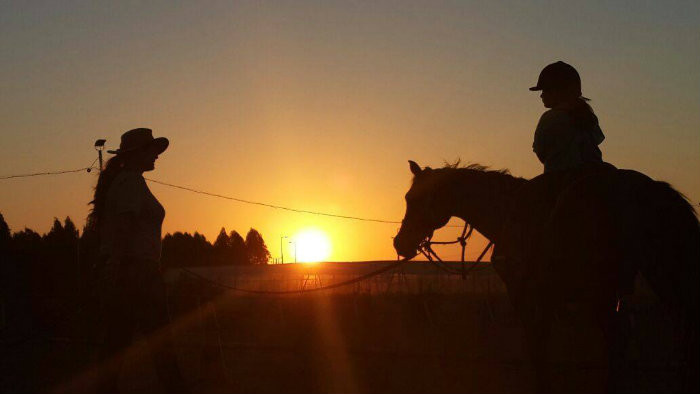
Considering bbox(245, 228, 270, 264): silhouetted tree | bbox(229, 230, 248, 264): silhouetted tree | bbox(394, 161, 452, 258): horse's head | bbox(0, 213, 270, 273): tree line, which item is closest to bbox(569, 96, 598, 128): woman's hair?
bbox(394, 161, 452, 258): horse's head

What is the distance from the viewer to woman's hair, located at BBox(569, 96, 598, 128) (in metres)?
7.02

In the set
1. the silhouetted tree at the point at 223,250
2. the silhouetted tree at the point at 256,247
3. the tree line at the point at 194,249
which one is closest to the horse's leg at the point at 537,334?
the tree line at the point at 194,249

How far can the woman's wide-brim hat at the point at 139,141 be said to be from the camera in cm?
779

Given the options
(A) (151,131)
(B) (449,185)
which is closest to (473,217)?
(B) (449,185)

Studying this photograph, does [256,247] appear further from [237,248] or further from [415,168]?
[415,168]

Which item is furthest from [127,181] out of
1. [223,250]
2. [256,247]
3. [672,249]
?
[256,247]

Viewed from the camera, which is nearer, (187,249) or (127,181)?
(127,181)

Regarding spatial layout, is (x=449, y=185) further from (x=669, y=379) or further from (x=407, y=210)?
(x=669, y=379)

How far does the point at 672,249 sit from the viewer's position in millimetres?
6051

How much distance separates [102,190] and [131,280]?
3.51ft

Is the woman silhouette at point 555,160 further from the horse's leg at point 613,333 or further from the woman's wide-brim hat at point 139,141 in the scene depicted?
the woman's wide-brim hat at point 139,141

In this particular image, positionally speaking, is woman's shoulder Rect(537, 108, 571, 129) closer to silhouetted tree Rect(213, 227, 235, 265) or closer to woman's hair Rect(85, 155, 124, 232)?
woman's hair Rect(85, 155, 124, 232)

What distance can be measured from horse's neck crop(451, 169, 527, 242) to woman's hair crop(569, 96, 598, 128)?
77cm

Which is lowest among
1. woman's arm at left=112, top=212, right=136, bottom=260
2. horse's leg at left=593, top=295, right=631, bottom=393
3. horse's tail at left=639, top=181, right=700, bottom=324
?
horse's leg at left=593, top=295, right=631, bottom=393
